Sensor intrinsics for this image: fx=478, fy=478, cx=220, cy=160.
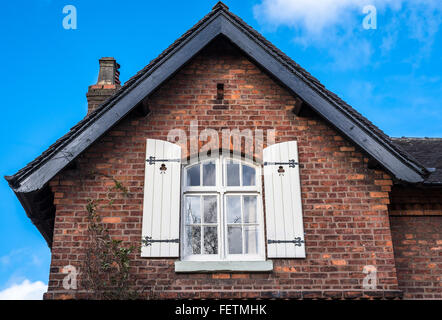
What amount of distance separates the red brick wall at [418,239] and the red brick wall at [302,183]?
62cm

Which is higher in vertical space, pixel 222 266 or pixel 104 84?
pixel 104 84

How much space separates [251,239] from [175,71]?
266cm

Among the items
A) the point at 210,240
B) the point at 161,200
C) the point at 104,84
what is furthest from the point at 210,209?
the point at 104,84

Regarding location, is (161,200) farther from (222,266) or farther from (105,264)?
(222,266)

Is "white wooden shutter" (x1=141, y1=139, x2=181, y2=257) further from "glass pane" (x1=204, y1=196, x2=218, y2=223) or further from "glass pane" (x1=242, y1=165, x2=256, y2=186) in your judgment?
"glass pane" (x1=242, y1=165, x2=256, y2=186)

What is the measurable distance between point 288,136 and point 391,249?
83.4 inches

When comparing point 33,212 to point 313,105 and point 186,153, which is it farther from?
point 313,105

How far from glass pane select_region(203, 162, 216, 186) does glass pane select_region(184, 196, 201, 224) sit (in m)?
0.27

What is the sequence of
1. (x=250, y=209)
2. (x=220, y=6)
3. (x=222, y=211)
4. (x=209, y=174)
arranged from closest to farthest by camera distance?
(x=222, y=211) < (x=250, y=209) < (x=209, y=174) < (x=220, y=6)

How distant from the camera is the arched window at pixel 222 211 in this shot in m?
6.46

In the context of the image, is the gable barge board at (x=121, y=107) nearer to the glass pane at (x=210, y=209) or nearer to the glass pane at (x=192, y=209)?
the glass pane at (x=192, y=209)

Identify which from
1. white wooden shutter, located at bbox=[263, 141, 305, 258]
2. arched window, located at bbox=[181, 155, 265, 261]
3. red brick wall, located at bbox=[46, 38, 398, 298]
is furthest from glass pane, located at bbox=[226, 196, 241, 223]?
red brick wall, located at bbox=[46, 38, 398, 298]

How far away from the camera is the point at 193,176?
6.93 m
